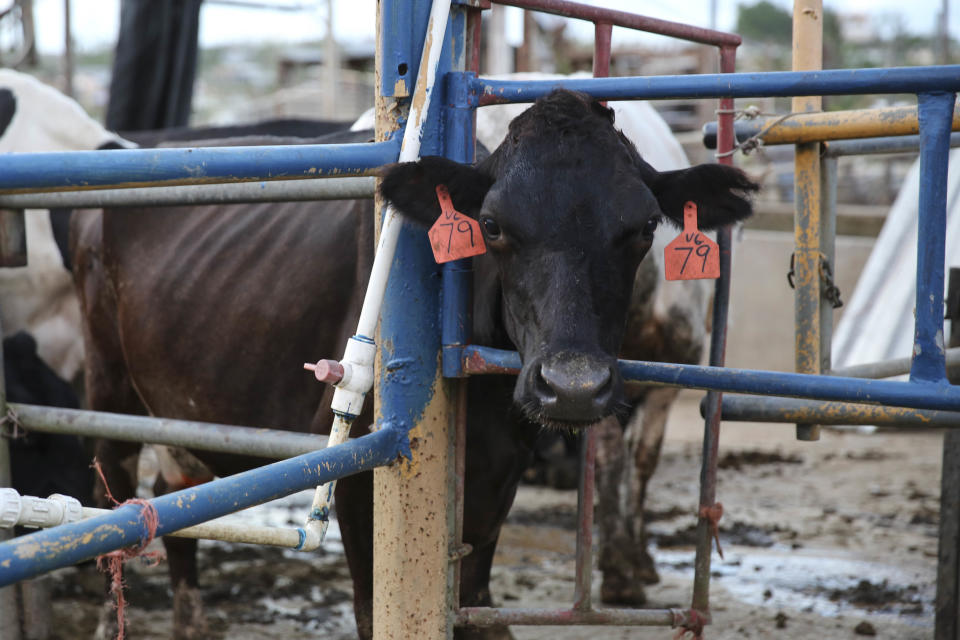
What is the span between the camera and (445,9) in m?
1.71

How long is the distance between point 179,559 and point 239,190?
190 cm

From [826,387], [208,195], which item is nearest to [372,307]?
[208,195]

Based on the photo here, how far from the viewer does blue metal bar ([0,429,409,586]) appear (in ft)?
3.52

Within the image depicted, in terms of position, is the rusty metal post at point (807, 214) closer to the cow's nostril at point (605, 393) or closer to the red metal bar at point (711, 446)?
the red metal bar at point (711, 446)

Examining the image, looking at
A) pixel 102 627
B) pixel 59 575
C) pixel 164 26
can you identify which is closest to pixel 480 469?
pixel 102 627

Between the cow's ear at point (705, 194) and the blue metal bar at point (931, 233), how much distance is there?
0.47m

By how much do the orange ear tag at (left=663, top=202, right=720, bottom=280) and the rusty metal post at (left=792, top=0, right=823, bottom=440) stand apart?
31 cm

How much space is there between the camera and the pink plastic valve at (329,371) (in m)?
1.60

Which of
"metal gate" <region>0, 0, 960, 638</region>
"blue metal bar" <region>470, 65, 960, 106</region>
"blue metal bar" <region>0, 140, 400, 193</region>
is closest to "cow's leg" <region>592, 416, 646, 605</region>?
"metal gate" <region>0, 0, 960, 638</region>

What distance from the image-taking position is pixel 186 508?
126 cm

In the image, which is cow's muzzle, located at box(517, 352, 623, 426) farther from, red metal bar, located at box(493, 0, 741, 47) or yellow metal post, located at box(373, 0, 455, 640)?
red metal bar, located at box(493, 0, 741, 47)

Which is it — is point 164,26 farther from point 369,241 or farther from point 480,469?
point 480,469

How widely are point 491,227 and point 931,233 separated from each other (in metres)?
0.79

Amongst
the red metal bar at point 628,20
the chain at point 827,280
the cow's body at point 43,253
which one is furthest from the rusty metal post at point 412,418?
the cow's body at point 43,253
